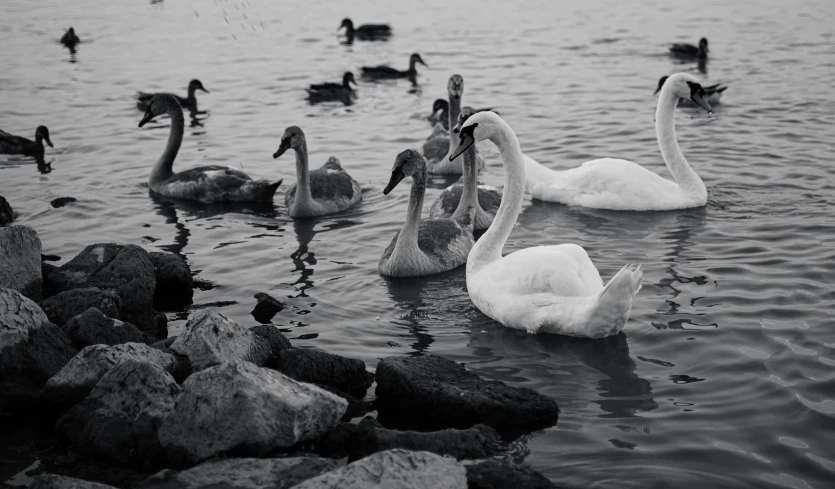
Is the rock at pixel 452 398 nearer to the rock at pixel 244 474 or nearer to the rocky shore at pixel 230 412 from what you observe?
the rocky shore at pixel 230 412

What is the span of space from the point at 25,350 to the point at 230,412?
7.08 feet

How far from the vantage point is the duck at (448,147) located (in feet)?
47.8

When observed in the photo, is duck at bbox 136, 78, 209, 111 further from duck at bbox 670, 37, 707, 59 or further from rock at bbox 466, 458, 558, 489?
rock at bbox 466, 458, 558, 489

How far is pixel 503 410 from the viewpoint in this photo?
21.5 ft

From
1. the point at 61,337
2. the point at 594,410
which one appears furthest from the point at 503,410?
the point at 61,337

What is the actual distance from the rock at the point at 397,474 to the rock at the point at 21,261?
15.8ft

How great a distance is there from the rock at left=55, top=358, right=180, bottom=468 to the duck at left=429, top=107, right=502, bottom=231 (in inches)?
215

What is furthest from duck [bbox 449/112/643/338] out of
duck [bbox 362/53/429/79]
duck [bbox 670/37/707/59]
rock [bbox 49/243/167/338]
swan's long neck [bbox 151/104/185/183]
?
duck [bbox 670/37/707/59]

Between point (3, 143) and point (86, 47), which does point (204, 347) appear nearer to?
point (3, 143)

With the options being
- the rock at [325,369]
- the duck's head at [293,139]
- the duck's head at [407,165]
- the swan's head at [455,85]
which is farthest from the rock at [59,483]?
the swan's head at [455,85]

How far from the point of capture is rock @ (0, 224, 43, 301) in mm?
8875

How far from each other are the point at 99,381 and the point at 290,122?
12.2m

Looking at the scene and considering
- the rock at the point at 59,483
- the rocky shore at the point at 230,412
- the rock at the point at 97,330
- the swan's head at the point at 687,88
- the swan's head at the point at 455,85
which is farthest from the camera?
the swan's head at the point at 455,85

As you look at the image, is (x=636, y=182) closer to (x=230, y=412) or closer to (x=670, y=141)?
(x=670, y=141)
